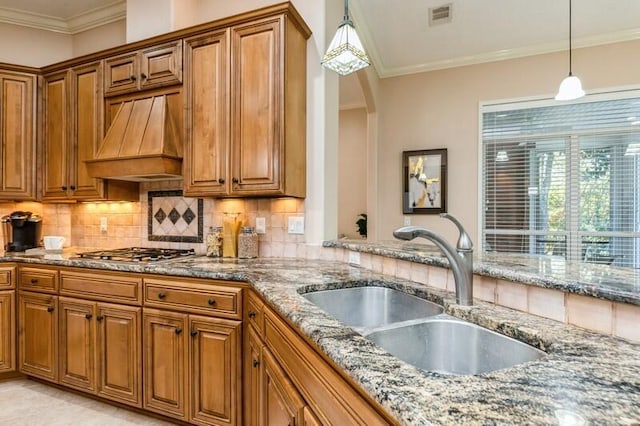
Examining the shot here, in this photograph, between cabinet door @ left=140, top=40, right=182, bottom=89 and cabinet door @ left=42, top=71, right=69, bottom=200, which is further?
cabinet door @ left=42, top=71, right=69, bottom=200

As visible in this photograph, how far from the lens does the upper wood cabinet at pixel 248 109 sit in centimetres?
226

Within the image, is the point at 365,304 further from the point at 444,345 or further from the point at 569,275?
the point at 569,275

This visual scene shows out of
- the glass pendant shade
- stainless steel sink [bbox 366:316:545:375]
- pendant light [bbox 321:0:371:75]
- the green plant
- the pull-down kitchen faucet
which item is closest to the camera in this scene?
stainless steel sink [bbox 366:316:545:375]

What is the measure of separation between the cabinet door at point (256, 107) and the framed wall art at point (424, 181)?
2612 millimetres

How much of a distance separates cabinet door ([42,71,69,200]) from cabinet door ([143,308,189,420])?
1.63m

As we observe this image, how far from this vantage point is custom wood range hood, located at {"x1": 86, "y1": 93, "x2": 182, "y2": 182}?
2471 mm

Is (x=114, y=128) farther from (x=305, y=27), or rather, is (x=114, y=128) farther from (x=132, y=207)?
(x=305, y=27)

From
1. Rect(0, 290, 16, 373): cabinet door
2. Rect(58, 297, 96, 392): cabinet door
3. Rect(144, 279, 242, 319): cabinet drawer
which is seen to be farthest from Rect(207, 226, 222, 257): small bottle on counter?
Rect(0, 290, 16, 373): cabinet door

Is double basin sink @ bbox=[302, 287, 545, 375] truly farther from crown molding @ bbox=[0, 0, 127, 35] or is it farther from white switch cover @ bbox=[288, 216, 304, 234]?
crown molding @ bbox=[0, 0, 127, 35]

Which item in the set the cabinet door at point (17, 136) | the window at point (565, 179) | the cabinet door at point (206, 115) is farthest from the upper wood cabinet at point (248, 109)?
the window at point (565, 179)

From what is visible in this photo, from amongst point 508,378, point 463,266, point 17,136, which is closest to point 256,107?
point 463,266

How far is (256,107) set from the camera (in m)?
2.32


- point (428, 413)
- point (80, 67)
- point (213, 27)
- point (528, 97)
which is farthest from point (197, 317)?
point (528, 97)

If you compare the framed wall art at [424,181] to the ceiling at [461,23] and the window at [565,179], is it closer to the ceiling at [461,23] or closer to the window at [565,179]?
the window at [565,179]
